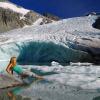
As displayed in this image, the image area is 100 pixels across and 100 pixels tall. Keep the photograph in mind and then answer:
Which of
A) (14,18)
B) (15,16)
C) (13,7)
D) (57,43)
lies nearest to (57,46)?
(57,43)

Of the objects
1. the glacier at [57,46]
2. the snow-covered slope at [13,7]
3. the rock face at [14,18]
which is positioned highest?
the snow-covered slope at [13,7]

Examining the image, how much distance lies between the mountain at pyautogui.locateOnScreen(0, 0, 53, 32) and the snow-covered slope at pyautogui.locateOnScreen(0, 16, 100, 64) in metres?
19.6

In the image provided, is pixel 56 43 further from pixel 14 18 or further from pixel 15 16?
pixel 14 18

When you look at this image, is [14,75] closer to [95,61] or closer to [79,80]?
[79,80]

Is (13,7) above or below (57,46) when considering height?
above

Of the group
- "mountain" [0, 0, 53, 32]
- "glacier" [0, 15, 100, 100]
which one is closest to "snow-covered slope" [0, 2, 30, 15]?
"mountain" [0, 0, 53, 32]

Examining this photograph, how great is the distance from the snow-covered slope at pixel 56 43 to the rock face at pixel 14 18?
1959cm

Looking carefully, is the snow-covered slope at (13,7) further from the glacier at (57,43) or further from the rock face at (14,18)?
the glacier at (57,43)

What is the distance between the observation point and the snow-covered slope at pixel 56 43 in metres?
18.5

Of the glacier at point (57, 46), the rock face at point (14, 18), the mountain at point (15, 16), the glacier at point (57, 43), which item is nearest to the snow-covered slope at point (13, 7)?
the mountain at point (15, 16)

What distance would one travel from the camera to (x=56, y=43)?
19.1 metres

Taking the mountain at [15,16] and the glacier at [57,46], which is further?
the mountain at [15,16]

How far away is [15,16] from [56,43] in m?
25.4

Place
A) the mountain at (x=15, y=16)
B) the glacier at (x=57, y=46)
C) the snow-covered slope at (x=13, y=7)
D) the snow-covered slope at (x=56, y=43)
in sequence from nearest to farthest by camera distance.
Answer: the glacier at (x=57, y=46) → the snow-covered slope at (x=56, y=43) → the mountain at (x=15, y=16) → the snow-covered slope at (x=13, y=7)
